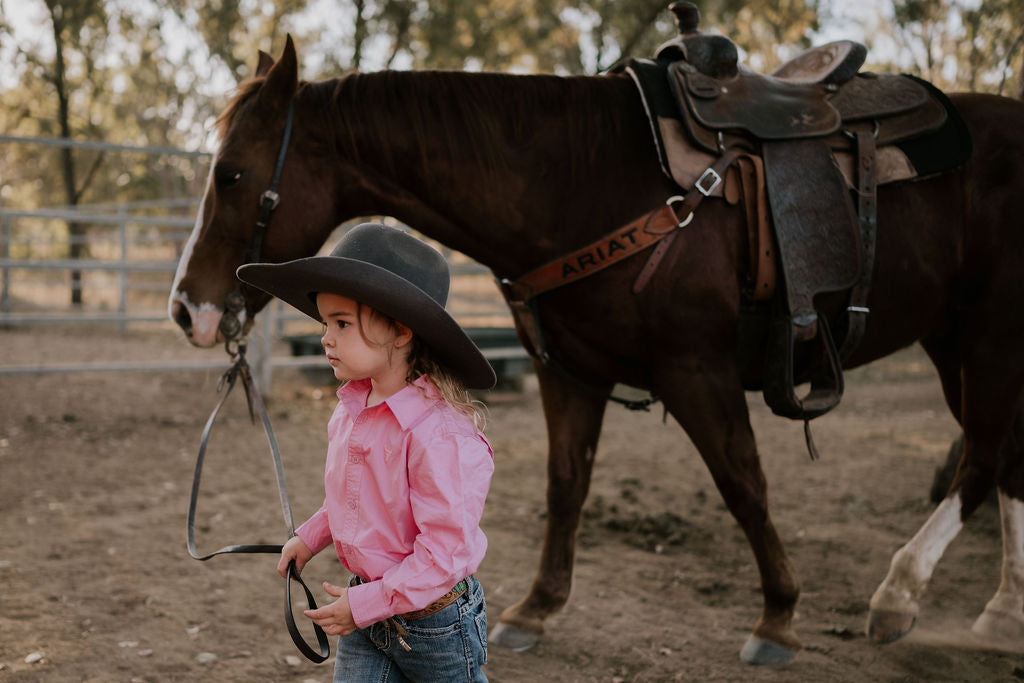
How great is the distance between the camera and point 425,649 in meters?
1.42

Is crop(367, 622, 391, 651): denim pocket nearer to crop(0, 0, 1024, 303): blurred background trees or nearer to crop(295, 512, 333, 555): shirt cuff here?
crop(295, 512, 333, 555): shirt cuff

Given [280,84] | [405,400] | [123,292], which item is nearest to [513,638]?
[405,400]

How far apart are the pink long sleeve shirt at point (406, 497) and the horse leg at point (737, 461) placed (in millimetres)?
1010

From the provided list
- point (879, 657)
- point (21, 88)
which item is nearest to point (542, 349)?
point (879, 657)

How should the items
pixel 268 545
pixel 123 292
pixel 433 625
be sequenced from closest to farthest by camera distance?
1. pixel 433 625
2. pixel 268 545
3. pixel 123 292

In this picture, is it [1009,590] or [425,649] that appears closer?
[425,649]

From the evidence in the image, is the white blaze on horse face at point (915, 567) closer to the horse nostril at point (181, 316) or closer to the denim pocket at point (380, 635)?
the denim pocket at point (380, 635)

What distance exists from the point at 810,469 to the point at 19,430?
5292mm

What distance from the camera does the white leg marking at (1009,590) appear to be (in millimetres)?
2648

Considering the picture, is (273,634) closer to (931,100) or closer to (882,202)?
(882,202)

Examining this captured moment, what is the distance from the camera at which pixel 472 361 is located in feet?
4.73

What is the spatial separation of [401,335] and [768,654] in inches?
67.8

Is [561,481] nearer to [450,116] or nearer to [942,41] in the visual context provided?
[450,116]

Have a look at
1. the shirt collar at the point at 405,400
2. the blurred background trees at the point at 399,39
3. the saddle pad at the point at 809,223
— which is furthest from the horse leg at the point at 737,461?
the blurred background trees at the point at 399,39
